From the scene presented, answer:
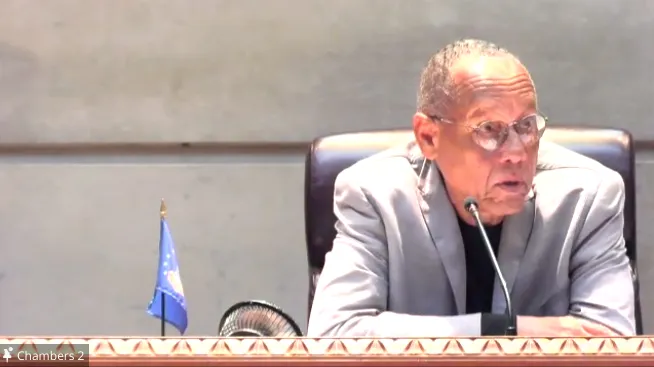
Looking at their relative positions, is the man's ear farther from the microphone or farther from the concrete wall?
the concrete wall

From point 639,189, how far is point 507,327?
1.10 meters

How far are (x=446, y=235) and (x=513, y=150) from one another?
209 mm

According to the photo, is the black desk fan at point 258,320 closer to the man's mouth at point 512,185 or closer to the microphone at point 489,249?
the microphone at point 489,249

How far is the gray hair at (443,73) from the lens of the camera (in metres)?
1.41

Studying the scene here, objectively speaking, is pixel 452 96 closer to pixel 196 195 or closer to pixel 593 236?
pixel 593 236

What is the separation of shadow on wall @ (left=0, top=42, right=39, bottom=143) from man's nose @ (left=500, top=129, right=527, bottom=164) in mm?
1426

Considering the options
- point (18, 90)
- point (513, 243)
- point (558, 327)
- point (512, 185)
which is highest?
point (18, 90)

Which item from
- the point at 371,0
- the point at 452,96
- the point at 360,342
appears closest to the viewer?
the point at 360,342

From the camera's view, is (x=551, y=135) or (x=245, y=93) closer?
(x=551, y=135)

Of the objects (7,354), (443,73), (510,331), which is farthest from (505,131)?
(7,354)

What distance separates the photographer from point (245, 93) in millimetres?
2146

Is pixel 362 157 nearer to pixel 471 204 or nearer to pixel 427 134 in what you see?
pixel 427 134

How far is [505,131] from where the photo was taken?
1354mm

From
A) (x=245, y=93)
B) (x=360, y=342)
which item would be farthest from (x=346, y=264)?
(x=245, y=93)
